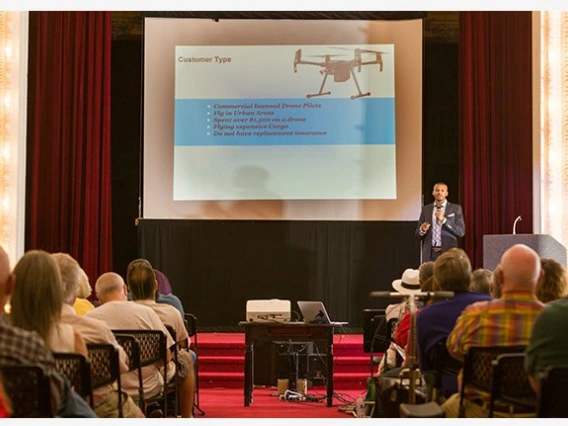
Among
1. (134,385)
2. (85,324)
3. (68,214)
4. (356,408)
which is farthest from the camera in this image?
(68,214)

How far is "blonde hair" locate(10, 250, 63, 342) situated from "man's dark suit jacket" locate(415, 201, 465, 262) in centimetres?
652

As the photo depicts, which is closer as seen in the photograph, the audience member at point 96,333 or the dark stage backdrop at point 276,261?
the audience member at point 96,333

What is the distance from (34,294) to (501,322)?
189 cm

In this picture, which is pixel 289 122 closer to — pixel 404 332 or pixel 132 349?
pixel 404 332

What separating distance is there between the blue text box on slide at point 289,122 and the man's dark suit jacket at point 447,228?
3.41ft

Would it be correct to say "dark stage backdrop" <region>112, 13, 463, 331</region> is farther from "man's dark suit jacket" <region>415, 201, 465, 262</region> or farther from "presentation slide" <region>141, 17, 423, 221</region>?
"man's dark suit jacket" <region>415, 201, 465, 262</region>

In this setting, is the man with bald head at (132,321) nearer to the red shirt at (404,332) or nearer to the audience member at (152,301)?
the audience member at (152,301)

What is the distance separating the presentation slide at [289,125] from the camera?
9859 mm

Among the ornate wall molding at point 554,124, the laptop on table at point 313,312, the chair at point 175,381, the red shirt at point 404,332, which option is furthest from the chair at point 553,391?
the ornate wall molding at point 554,124

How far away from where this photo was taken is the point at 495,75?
10.1m

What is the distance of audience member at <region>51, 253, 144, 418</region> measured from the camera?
12.6 ft
